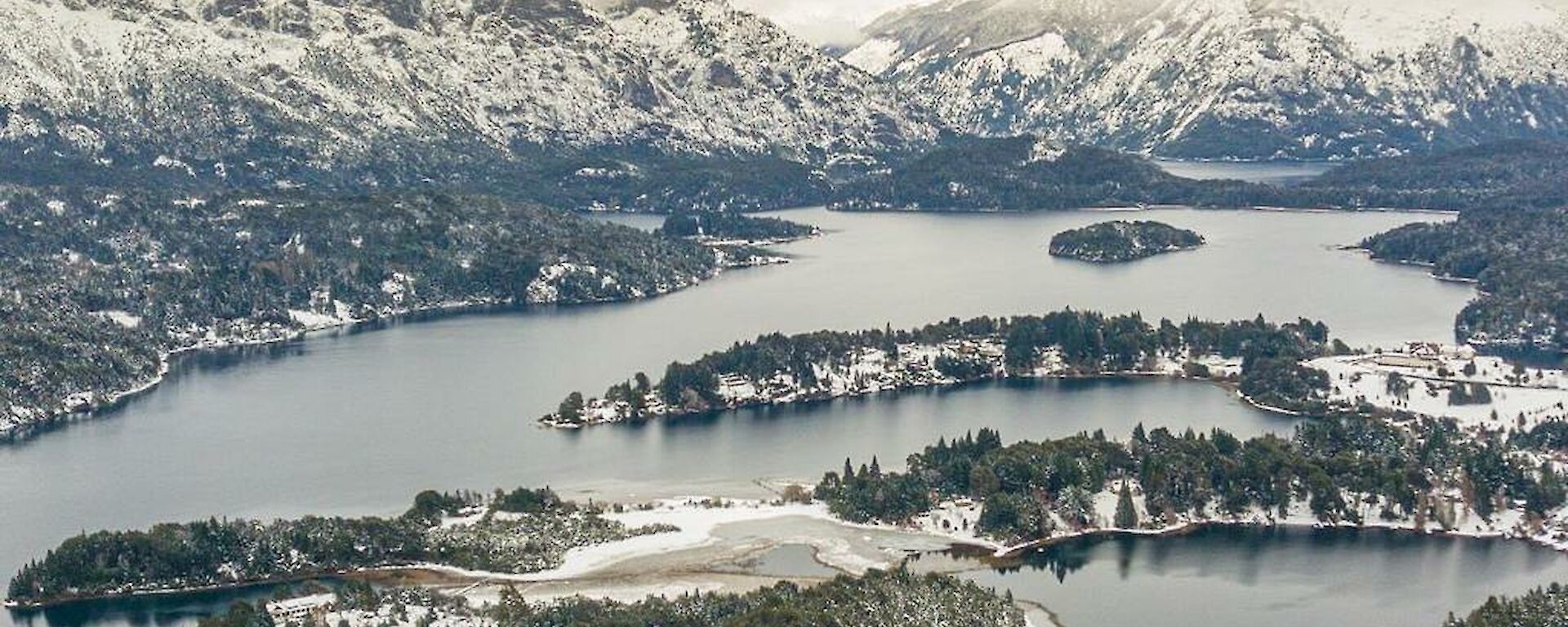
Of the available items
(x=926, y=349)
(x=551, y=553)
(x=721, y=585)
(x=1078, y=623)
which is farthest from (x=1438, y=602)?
(x=926, y=349)

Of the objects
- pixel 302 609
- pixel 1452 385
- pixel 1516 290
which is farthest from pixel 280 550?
pixel 1516 290

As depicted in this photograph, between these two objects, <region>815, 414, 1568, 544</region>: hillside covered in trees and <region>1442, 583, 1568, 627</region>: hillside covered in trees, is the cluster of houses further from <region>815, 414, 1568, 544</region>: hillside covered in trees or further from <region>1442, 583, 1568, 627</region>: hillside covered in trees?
<region>1442, 583, 1568, 627</region>: hillside covered in trees

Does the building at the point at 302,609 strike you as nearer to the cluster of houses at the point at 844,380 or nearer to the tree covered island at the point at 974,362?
the cluster of houses at the point at 844,380

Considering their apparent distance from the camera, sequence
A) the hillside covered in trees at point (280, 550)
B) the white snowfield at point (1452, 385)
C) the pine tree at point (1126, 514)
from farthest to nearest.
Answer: the white snowfield at point (1452, 385)
the pine tree at point (1126, 514)
the hillside covered in trees at point (280, 550)

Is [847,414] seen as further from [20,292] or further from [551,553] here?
[20,292]

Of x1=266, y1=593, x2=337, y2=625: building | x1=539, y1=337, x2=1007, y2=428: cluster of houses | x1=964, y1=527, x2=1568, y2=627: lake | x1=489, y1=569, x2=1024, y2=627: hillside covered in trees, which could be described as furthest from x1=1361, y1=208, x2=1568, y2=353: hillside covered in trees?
x1=266, y1=593, x2=337, y2=625: building

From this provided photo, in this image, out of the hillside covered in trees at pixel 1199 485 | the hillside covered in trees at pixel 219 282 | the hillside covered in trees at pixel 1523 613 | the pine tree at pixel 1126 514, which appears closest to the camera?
the hillside covered in trees at pixel 1523 613

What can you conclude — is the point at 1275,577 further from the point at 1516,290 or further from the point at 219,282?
the point at 219,282

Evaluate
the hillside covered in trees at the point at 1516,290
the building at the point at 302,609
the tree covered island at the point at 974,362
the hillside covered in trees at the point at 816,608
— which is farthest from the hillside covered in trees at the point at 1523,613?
the hillside covered in trees at the point at 1516,290
